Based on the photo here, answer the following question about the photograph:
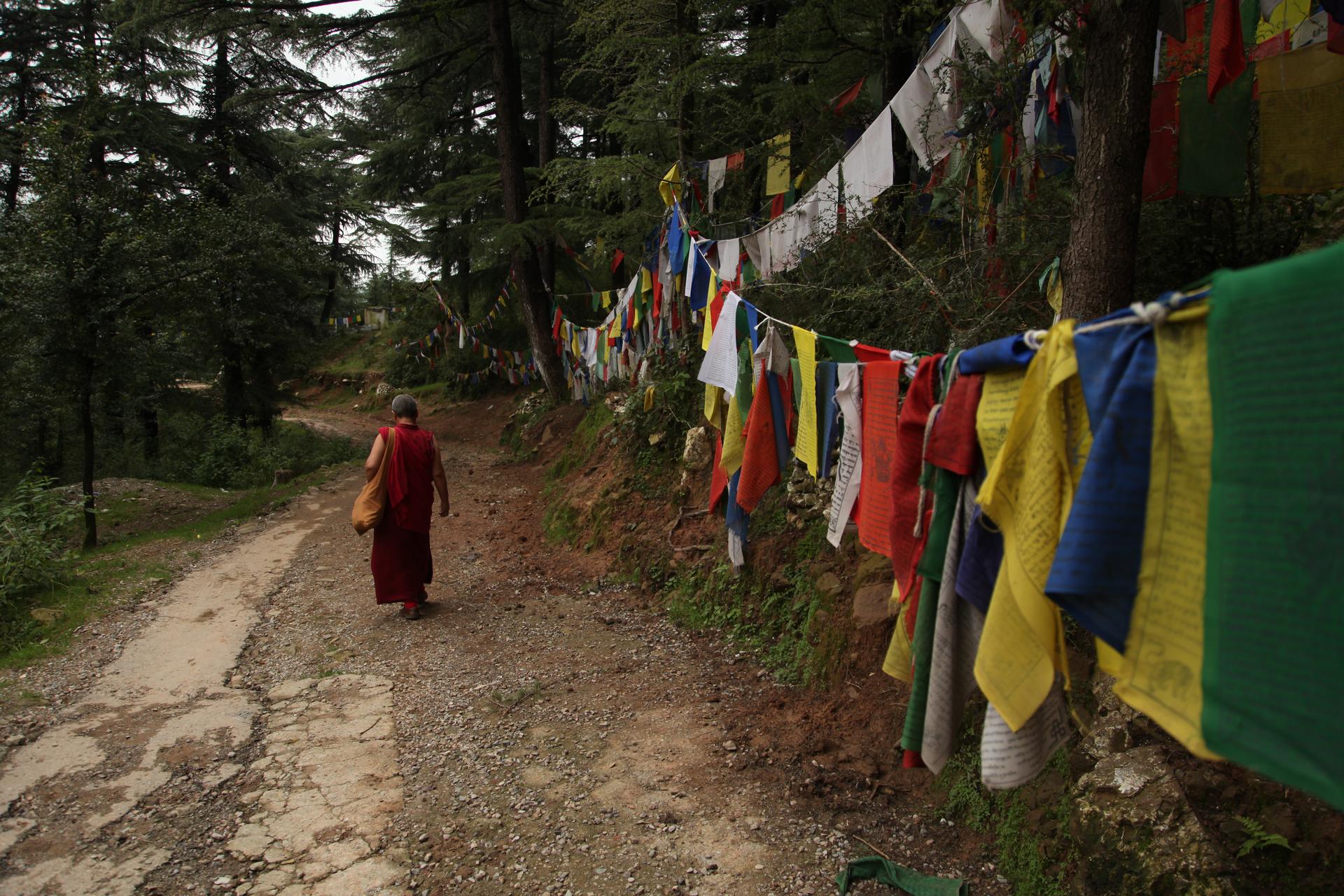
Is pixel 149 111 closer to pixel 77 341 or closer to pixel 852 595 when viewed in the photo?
pixel 77 341

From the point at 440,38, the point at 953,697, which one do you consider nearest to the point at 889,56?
the point at 953,697

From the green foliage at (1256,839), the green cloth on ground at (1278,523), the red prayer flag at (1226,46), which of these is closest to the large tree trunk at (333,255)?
the red prayer flag at (1226,46)

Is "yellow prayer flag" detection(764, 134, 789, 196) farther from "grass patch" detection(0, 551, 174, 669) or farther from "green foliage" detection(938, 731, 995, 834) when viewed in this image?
"grass patch" detection(0, 551, 174, 669)

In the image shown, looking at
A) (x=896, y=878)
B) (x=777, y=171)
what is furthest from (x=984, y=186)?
(x=896, y=878)

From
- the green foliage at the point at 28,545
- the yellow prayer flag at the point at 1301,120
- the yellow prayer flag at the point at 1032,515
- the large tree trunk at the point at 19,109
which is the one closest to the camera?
the yellow prayer flag at the point at 1032,515

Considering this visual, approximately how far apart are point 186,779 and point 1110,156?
570cm

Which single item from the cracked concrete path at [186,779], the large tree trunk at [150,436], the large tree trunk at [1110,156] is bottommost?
the cracked concrete path at [186,779]

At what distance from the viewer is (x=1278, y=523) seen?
1.25 m

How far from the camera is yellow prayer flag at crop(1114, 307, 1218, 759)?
57.1 inches

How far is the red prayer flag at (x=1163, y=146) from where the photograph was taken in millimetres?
4691

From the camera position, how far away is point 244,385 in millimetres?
17594

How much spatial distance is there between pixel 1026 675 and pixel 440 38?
18.2 metres

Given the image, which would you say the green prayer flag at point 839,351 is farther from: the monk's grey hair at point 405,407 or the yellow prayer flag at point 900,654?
the monk's grey hair at point 405,407

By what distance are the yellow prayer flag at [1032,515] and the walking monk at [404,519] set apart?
562 centimetres
